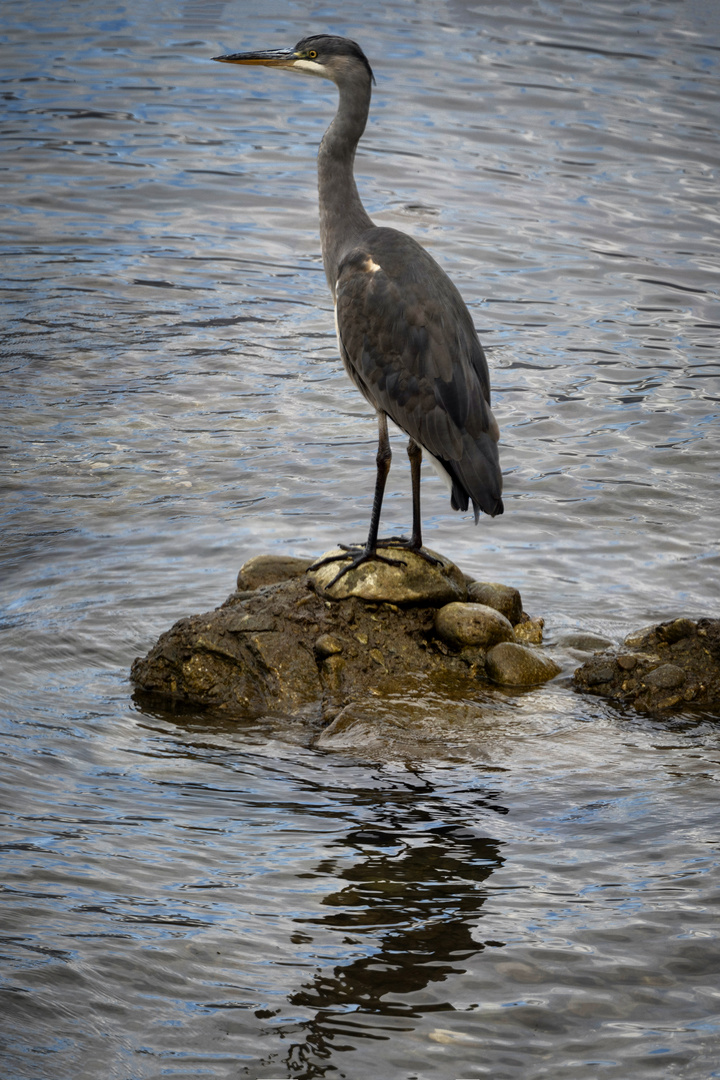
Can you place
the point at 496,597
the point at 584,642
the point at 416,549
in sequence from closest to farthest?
1. the point at 416,549
2. the point at 496,597
3. the point at 584,642

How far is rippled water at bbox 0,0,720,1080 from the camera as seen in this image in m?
3.64

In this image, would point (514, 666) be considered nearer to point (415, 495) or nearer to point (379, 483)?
point (415, 495)

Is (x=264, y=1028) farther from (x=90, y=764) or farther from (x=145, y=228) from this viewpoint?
(x=145, y=228)

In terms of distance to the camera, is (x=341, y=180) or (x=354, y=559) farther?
(x=341, y=180)

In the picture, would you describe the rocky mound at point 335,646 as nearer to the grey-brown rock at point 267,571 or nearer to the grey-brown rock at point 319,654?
the grey-brown rock at point 319,654

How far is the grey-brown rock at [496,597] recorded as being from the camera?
5953 mm

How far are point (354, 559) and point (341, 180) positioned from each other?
2.07 m

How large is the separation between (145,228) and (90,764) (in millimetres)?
9882

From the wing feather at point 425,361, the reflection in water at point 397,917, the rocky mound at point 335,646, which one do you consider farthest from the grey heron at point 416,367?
the reflection in water at point 397,917

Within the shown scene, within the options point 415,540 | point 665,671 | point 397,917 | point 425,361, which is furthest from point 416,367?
point 397,917

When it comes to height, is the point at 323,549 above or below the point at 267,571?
below

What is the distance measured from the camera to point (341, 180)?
639 cm

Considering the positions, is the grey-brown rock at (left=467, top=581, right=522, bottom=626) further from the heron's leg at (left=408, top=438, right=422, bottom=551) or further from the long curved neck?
the long curved neck

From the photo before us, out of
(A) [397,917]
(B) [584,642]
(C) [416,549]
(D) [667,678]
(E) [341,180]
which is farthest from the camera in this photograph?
(E) [341,180]
